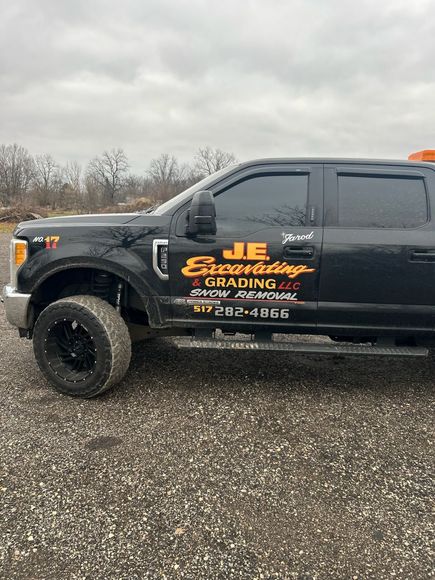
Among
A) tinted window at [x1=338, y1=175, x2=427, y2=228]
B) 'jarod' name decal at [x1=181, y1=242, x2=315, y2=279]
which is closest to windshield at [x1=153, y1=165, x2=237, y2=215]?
'jarod' name decal at [x1=181, y1=242, x2=315, y2=279]

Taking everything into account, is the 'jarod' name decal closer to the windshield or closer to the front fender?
the front fender

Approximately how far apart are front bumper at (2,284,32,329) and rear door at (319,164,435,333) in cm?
239

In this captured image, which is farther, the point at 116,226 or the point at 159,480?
the point at 116,226

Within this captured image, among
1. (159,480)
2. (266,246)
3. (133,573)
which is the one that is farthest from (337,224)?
(133,573)

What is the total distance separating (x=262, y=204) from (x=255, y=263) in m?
0.50

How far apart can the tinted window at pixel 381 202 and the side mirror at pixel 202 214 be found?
1015 millimetres

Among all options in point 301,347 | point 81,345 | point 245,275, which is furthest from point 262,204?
point 81,345

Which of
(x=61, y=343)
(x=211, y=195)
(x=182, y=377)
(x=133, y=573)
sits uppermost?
(x=211, y=195)

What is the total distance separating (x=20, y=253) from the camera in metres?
3.47

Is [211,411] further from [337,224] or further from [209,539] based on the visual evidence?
[337,224]

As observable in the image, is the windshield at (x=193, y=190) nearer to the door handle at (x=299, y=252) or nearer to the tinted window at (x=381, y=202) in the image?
the door handle at (x=299, y=252)

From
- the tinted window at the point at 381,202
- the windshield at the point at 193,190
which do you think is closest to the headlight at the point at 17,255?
the windshield at the point at 193,190

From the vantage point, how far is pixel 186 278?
11.0 feet

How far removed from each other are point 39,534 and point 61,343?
1.69m
